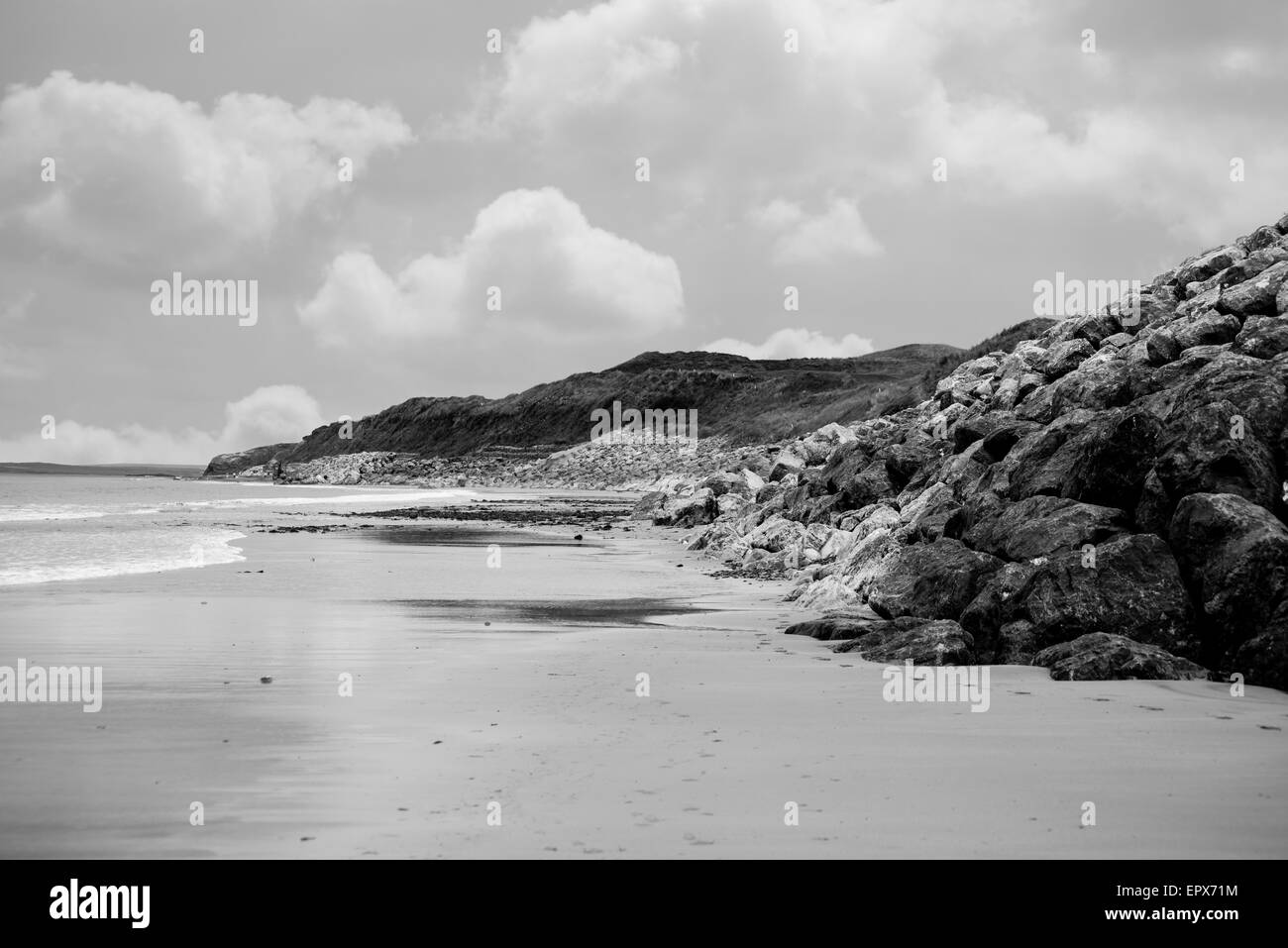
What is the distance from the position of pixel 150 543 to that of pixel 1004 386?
20153 millimetres

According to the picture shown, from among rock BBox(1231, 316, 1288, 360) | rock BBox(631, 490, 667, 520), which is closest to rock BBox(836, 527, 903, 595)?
rock BBox(1231, 316, 1288, 360)

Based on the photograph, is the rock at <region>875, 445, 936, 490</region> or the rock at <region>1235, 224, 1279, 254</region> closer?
the rock at <region>1235, 224, 1279, 254</region>

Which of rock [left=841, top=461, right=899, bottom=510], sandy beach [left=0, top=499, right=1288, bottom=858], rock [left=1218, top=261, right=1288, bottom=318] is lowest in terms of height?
sandy beach [left=0, top=499, right=1288, bottom=858]

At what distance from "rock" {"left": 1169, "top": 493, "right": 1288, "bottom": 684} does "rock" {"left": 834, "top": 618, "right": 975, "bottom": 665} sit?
2034 millimetres

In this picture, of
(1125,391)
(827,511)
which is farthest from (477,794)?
(827,511)

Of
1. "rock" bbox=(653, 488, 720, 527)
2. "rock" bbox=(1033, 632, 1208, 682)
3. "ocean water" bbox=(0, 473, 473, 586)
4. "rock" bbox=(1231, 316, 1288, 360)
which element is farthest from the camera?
"rock" bbox=(653, 488, 720, 527)

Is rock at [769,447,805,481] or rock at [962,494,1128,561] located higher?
rock at [769,447,805,481]

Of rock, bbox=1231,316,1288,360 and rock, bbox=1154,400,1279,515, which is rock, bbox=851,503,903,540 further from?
rock, bbox=1154,400,1279,515

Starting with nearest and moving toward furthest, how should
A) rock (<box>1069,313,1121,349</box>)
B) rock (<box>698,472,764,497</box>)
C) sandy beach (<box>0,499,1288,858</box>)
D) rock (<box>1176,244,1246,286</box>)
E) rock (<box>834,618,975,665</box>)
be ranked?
1. sandy beach (<box>0,499,1288,858</box>)
2. rock (<box>834,618,975,665</box>)
3. rock (<box>1069,313,1121,349</box>)
4. rock (<box>1176,244,1246,286</box>)
5. rock (<box>698,472,764,497</box>)

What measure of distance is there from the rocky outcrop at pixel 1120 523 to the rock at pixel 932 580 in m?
0.02

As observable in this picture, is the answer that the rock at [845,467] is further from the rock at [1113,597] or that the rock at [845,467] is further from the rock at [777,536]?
the rock at [1113,597]

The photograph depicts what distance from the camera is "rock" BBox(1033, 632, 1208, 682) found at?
8398 mm

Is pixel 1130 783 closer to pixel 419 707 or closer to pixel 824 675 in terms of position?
pixel 824 675
